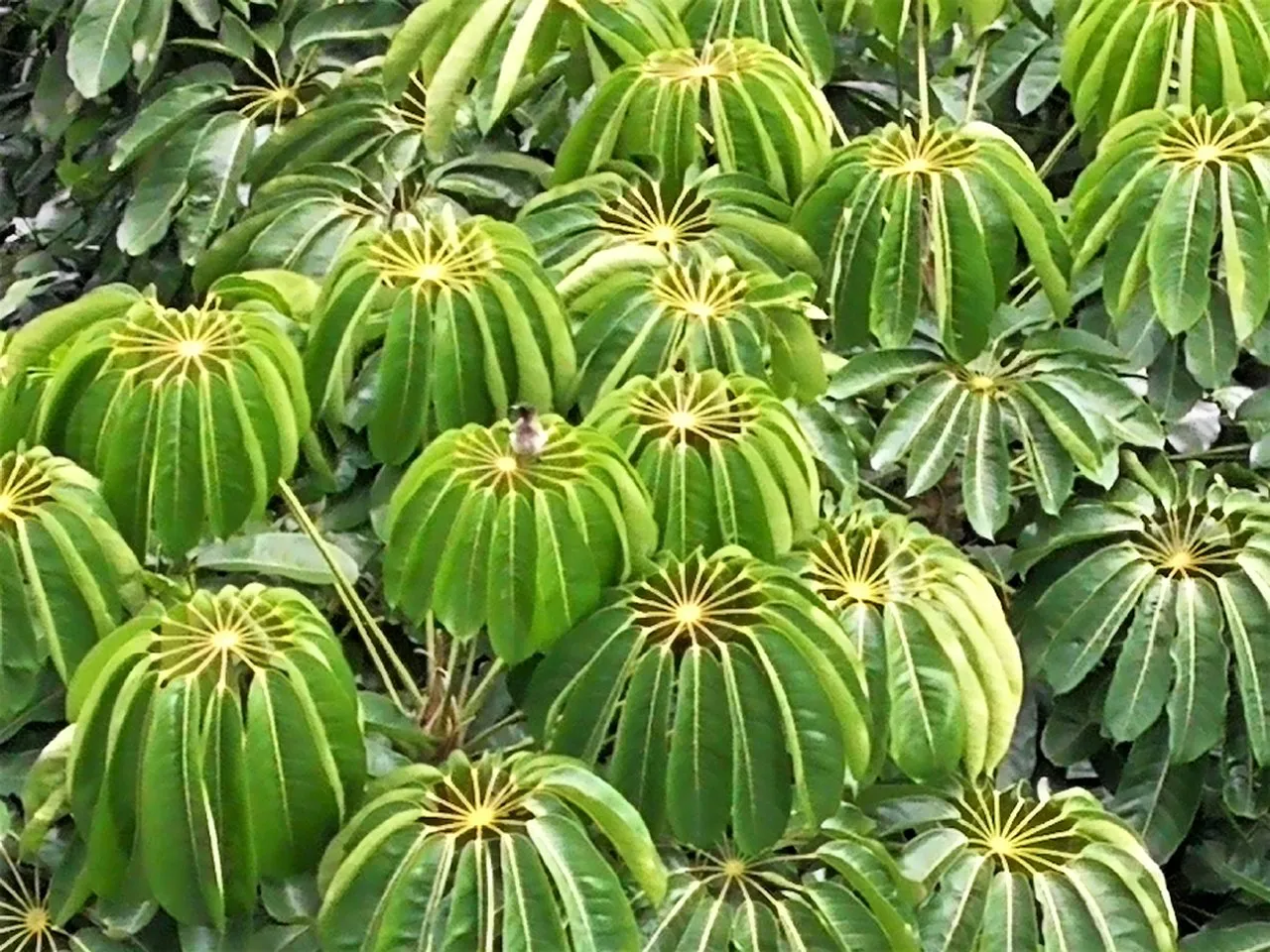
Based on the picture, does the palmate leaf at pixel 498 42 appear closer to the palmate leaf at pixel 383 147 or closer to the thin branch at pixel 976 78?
the palmate leaf at pixel 383 147

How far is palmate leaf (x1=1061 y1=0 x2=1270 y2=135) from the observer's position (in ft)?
3.60

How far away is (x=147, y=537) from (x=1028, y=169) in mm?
606

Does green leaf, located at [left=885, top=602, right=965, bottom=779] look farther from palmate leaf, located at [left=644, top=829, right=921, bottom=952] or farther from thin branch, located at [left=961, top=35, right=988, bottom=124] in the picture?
thin branch, located at [left=961, top=35, right=988, bottom=124]

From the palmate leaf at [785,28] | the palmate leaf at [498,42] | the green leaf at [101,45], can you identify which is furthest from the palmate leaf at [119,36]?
the palmate leaf at [785,28]

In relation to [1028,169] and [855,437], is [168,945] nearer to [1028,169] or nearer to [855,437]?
[855,437]

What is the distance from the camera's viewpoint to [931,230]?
39.8 inches

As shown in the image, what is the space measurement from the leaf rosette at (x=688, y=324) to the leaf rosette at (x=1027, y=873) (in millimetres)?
280

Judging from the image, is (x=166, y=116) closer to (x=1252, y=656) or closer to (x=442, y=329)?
(x=442, y=329)

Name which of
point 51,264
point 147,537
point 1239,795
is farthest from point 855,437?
point 51,264

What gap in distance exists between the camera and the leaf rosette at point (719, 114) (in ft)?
3.51

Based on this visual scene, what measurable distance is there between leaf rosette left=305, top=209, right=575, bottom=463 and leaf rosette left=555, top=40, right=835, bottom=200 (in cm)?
20

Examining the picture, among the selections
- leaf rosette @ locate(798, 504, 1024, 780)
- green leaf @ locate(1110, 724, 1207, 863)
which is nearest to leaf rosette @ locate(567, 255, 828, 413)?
leaf rosette @ locate(798, 504, 1024, 780)

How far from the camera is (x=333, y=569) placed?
914 millimetres

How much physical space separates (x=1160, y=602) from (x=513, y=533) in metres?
0.48
